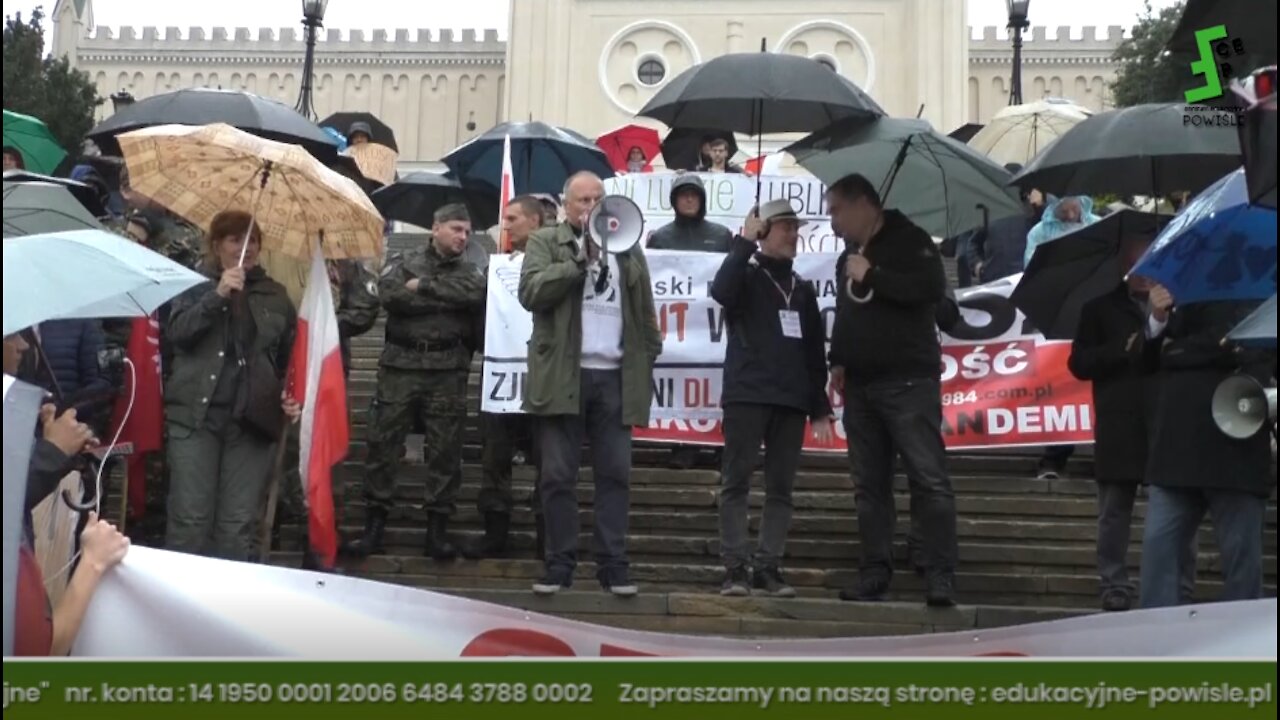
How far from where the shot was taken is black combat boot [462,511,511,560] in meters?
9.84

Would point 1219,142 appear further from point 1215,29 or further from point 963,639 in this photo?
point 963,639

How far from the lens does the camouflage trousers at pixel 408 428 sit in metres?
9.78

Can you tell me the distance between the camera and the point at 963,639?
4160 mm

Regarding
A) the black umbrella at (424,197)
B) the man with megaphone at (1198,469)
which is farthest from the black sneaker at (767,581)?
the black umbrella at (424,197)

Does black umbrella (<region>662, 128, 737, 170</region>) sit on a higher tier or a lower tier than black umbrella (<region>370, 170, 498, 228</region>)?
higher

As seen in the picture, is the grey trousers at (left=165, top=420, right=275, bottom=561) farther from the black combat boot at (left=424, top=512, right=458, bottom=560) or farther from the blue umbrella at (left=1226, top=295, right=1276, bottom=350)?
the blue umbrella at (left=1226, top=295, right=1276, bottom=350)

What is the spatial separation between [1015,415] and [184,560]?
7917 millimetres

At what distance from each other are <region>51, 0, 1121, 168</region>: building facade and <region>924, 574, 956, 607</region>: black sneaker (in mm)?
28665

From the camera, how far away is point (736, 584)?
856 centimetres

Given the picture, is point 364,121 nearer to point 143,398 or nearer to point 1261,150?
point 143,398

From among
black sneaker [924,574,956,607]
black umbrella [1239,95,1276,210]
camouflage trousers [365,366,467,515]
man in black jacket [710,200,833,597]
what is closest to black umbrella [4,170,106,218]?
camouflage trousers [365,366,467,515]

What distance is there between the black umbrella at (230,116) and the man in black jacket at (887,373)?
14.6 ft
